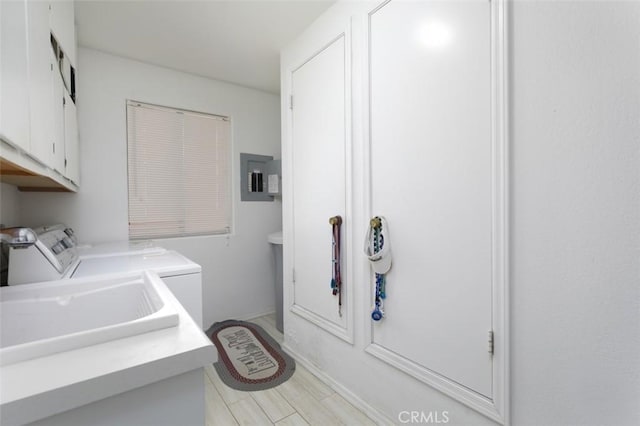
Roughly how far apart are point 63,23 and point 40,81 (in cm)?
73

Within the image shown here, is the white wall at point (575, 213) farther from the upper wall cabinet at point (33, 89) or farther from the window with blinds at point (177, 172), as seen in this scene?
the window with blinds at point (177, 172)

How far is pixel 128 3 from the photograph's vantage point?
5.96 ft

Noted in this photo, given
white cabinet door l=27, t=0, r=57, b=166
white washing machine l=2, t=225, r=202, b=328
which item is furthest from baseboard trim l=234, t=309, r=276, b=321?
white cabinet door l=27, t=0, r=57, b=166

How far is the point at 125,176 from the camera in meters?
2.50

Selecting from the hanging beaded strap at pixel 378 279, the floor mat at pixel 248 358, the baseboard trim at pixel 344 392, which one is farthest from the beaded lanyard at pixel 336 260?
the floor mat at pixel 248 358

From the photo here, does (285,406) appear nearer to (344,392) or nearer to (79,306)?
(344,392)

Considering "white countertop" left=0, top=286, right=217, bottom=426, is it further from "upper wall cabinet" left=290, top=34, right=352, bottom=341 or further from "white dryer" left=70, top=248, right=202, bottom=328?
"upper wall cabinet" left=290, top=34, right=352, bottom=341

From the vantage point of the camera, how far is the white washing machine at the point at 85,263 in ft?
3.77

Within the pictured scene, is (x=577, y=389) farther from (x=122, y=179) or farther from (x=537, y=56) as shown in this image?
(x=122, y=179)

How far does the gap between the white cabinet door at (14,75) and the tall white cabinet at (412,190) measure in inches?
54.2

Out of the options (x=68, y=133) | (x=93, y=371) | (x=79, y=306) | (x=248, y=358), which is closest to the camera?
(x=93, y=371)

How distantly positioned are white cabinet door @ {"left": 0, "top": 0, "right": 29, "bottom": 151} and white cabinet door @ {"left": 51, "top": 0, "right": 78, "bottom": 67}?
55 cm

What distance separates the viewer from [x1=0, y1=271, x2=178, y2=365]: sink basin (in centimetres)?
99

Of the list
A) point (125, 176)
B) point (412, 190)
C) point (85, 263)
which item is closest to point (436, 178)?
point (412, 190)
